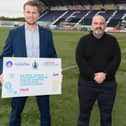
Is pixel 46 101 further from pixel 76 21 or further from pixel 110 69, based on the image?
pixel 76 21

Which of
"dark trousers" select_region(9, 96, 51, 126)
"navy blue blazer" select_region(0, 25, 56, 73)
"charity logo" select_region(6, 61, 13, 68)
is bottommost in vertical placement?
"dark trousers" select_region(9, 96, 51, 126)

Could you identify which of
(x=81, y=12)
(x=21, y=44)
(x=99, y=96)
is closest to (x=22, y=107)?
(x=21, y=44)

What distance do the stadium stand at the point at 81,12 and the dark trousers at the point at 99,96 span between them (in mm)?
60666

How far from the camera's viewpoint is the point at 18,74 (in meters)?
5.23

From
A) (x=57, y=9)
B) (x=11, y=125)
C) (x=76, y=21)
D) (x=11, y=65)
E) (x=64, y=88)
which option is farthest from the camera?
(x=57, y=9)

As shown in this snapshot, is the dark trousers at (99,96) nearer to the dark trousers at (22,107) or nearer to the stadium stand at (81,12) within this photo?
the dark trousers at (22,107)

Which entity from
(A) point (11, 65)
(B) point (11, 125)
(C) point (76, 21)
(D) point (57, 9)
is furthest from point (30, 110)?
(D) point (57, 9)

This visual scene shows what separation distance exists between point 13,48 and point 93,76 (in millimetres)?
1066

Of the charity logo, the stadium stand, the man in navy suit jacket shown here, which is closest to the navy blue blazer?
the man in navy suit jacket

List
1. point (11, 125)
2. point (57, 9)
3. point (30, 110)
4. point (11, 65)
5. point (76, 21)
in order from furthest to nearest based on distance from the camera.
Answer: point (57, 9), point (76, 21), point (30, 110), point (11, 125), point (11, 65)

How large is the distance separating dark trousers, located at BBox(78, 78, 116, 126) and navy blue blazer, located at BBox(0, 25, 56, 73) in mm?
595

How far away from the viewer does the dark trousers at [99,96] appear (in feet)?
18.1

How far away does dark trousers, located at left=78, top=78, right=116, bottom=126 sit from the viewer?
5531 millimetres

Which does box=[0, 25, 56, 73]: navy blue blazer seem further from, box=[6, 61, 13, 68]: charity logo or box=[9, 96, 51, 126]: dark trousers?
box=[9, 96, 51, 126]: dark trousers
